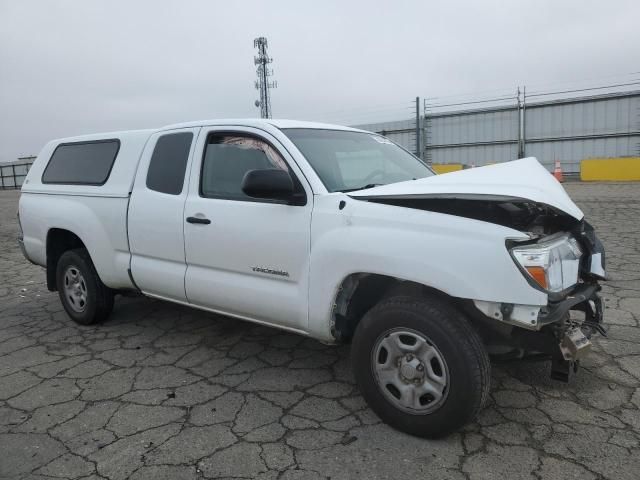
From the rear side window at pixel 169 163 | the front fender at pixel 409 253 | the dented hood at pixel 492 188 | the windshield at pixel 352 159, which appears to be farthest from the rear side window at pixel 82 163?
the dented hood at pixel 492 188

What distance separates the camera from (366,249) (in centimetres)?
278

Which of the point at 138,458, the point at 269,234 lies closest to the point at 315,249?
the point at 269,234

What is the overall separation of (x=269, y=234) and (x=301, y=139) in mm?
728

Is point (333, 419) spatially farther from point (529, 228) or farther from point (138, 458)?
point (529, 228)

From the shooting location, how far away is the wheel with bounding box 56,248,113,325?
15.1ft

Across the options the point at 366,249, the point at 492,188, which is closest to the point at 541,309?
the point at 492,188

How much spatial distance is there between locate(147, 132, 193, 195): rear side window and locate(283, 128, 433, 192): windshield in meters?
0.93

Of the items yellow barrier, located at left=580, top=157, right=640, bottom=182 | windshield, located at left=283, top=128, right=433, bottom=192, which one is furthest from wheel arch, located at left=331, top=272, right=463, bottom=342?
yellow barrier, located at left=580, top=157, right=640, bottom=182

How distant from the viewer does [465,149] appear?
76.4 feet

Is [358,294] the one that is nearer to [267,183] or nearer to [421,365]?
[421,365]

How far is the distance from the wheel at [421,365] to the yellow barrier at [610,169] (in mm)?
19754

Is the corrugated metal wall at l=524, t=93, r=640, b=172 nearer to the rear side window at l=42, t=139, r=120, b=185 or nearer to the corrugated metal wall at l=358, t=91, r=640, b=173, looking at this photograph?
the corrugated metal wall at l=358, t=91, r=640, b=173

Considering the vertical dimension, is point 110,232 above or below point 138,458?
above

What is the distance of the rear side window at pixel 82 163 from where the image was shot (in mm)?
4500
